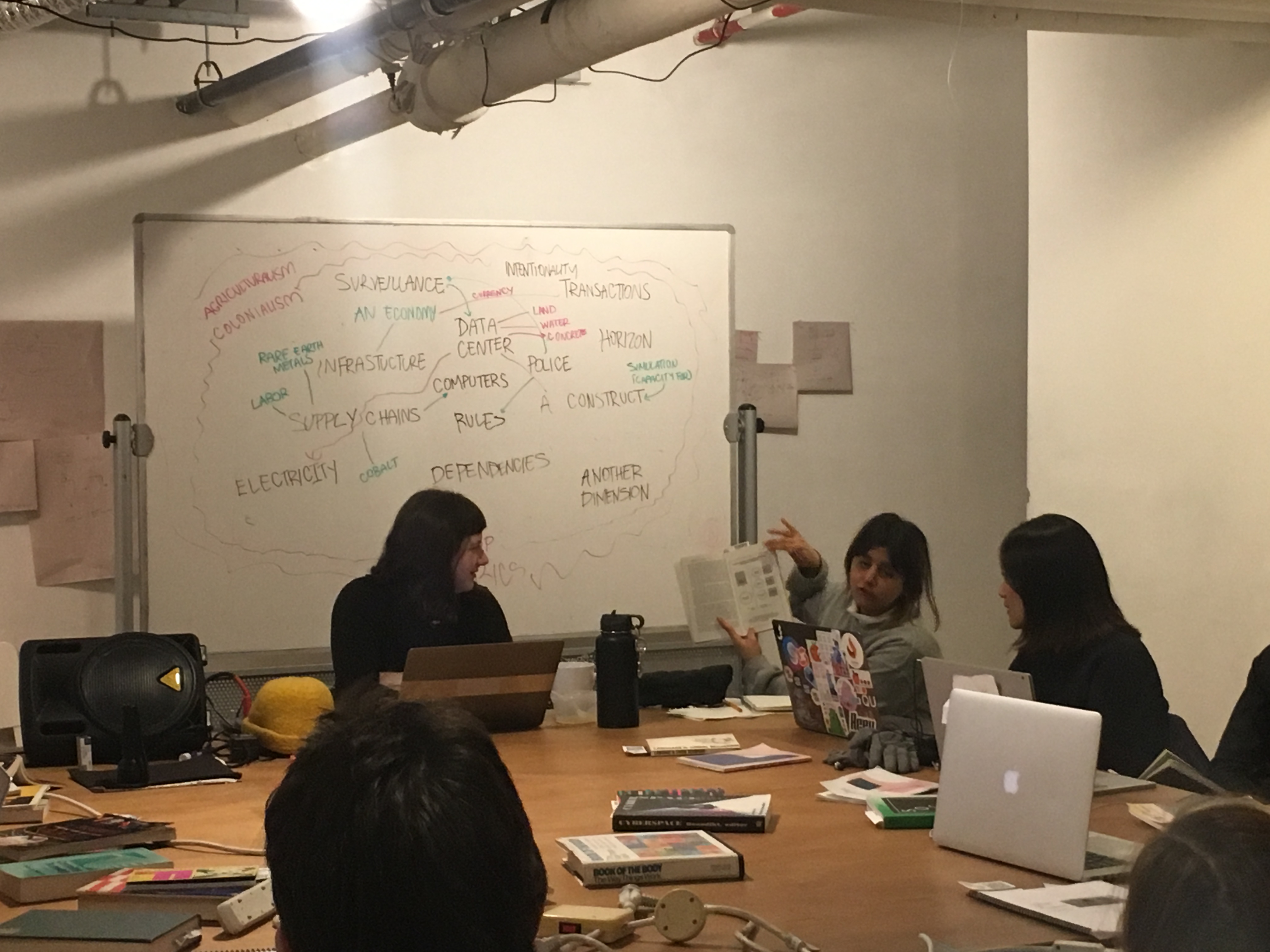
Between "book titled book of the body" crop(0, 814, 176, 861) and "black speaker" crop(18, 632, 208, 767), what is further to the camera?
"black speaker" crop(18, 632, 208, 767)

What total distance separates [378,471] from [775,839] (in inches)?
93.6

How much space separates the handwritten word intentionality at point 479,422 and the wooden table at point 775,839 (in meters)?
1.41

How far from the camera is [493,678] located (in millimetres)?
3021

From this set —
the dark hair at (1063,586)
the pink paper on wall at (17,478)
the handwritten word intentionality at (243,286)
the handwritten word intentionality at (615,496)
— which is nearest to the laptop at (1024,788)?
the dark hair at (1063,586)

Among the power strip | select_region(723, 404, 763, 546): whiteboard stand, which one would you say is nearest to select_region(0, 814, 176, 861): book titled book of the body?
the power strip

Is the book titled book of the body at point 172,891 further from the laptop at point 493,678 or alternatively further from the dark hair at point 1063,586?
the dark hair at point 1063,586

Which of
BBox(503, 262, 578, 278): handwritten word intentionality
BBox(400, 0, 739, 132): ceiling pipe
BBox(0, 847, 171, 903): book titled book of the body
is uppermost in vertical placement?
BBox(400, 0, 739, 132): ceiling pipe

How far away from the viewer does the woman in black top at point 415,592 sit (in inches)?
135

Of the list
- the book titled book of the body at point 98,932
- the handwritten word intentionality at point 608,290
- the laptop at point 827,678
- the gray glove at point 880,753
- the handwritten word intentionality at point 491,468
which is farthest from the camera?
the handwritten word intentionality at point 608,290

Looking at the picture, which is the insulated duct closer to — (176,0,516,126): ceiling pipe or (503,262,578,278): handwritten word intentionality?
(176,0,516,126): ceiling pipe

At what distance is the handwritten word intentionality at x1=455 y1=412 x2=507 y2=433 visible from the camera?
170 inches

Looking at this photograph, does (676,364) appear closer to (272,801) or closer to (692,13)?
(692,13)

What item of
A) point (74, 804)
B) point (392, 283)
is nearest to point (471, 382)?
point (392, 283)

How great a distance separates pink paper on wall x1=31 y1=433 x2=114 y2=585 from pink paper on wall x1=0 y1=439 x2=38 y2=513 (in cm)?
2
